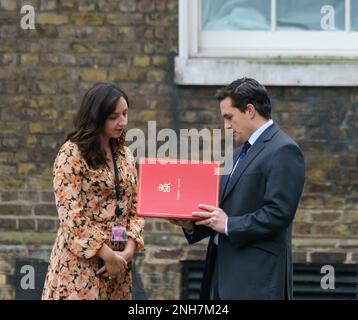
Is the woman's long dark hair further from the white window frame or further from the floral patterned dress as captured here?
the white window frame

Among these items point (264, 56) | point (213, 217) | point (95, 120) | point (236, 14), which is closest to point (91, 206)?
point (95, 120)

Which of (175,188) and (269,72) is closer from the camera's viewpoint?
(175,188)

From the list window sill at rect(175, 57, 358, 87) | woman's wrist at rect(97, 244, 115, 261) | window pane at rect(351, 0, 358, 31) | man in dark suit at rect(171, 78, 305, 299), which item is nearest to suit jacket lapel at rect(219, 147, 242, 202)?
man in dark suit at rect(171, 78, 305, 299)

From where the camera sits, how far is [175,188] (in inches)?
194

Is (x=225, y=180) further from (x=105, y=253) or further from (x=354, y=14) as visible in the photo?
(x=354, y=14)

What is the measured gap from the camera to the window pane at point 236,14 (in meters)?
7.59

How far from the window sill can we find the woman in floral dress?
230 centimetres

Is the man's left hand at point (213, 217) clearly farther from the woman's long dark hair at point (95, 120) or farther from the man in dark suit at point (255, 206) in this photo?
the woman's long dark hair at point (95, 120)

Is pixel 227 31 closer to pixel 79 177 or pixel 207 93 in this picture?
pixel 207 93

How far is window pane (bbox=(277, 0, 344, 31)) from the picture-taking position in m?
7.55

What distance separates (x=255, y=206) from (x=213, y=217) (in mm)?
214

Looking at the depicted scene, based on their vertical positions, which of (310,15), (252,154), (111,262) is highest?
(310,15)

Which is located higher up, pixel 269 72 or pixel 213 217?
pixel 269 72

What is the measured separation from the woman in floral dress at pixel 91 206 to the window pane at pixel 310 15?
285 centimetres
